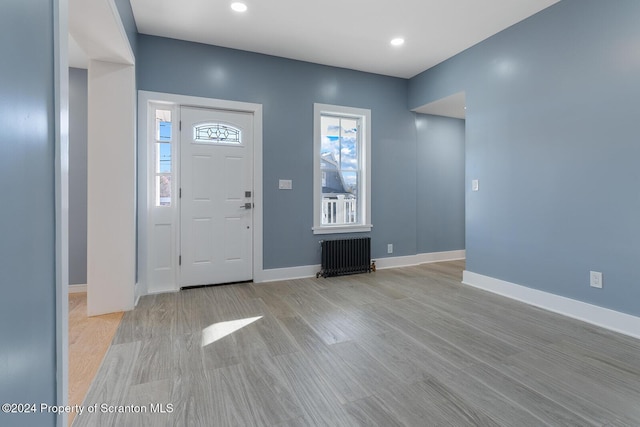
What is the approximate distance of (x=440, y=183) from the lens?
5230 mm

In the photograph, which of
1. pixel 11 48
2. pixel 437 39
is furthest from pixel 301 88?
pixel 11 48

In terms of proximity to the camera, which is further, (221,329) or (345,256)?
(345,256)

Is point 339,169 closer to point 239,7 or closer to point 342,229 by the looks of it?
point 342,229

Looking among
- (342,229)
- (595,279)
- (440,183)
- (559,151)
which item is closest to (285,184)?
(342,229)

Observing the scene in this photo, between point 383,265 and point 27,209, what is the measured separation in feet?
14.2

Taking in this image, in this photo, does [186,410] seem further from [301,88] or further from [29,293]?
[301,88]

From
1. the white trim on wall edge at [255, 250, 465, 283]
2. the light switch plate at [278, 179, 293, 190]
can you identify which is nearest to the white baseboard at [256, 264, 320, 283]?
the white trim on wall edge at [255, 250, 465, 283]

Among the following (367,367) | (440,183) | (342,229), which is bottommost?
(367,367)

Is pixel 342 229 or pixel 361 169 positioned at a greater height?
pixel 361 169

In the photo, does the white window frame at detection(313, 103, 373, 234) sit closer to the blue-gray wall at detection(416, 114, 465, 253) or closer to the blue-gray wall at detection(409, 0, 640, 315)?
the blue-gray wall at detection(416, 114, 465, 253)

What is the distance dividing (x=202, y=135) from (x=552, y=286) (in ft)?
Answer: 13.5

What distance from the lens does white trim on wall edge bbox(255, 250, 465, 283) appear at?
13.2ft

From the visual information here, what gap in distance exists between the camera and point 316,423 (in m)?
1.50

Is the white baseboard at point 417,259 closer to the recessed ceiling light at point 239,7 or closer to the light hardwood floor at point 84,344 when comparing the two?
the light hardwood floor at point 84,344
